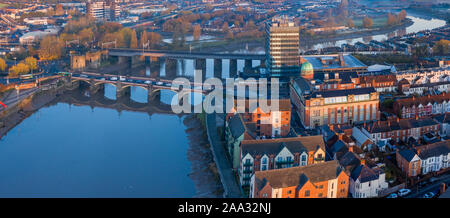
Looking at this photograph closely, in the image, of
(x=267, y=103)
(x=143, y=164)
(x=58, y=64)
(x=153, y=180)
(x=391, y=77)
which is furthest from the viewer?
(x=58, y=64)

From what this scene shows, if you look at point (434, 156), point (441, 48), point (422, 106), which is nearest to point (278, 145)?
point (434, 156)

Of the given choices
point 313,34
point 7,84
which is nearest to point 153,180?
point 7,84

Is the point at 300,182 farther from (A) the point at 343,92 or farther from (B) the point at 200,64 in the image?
(B) the point at 200,64

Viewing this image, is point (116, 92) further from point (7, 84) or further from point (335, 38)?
point (335, 38)

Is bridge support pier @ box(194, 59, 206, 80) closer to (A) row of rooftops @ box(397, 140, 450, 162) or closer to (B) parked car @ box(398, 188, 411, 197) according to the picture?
(A) row of rooftops @ box(397, 140, 450, 162)

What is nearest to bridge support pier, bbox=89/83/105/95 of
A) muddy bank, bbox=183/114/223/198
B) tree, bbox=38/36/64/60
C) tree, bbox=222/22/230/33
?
muddy bank, bbox=183/114/223/198

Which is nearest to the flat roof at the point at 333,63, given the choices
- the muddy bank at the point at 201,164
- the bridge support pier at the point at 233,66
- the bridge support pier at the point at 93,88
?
the bridge support pier at the point at 233,66
